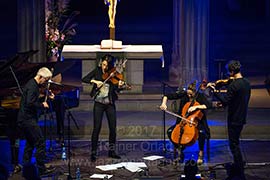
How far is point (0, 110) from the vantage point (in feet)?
39.4

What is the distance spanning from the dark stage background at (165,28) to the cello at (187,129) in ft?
28.1

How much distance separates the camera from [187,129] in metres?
12.3

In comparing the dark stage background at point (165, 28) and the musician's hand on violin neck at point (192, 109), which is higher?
the dark stage background at point (165, 28)

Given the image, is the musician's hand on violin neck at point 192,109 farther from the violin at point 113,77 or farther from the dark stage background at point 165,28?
the dark stage background at point 165,28

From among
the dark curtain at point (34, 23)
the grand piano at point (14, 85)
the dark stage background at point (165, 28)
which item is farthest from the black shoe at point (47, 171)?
A: the dark stage background at point (165, 28)

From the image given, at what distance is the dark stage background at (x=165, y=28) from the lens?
24328 millimetres

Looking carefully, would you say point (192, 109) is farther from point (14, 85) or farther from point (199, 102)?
point (14, 85)

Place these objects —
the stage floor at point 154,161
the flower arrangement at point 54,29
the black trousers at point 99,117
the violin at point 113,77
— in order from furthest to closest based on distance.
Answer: the flower arrangement at point 54,29 → the black trousers at point 99,117 → the violin at point 113,77 → the stage floor at point 154,161

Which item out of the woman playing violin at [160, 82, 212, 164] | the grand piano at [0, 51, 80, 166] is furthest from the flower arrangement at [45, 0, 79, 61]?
the woman playing violin at [160, 82, 212, 164]

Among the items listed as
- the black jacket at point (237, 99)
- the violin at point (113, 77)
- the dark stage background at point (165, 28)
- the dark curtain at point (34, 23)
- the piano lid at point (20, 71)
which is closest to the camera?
the black jacket at point (237, 99)

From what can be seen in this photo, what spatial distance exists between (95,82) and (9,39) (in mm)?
15276

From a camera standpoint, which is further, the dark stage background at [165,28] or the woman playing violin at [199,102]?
the dark stage background at [165,28]

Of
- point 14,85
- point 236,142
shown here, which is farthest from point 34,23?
point 236,142

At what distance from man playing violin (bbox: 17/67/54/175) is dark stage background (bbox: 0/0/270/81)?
371 inches
